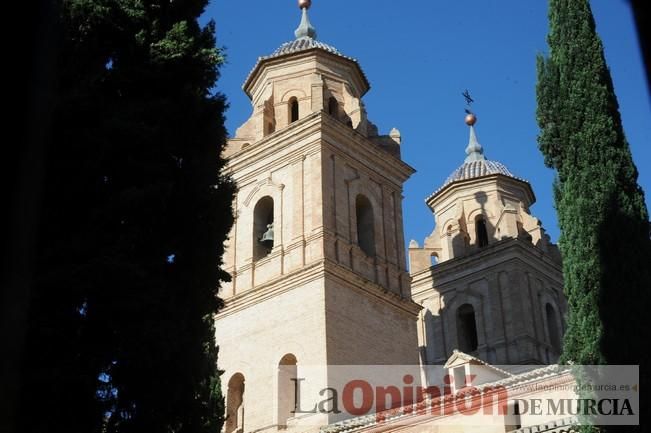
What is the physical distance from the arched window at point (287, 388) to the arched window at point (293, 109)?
724 cm

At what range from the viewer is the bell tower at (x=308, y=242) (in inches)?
806

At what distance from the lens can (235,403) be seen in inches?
858

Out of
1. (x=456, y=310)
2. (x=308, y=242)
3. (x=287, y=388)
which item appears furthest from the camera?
(x=456, y=310)

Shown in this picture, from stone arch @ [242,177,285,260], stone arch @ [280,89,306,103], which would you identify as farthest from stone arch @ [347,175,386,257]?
stone arch @ [280,89,306,103]

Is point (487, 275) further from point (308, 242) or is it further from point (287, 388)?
point (287, 388)

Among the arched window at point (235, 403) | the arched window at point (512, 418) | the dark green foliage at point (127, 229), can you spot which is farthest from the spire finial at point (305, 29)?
the dark green foliage at point (127, 229)

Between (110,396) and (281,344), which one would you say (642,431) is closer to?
(110,396)

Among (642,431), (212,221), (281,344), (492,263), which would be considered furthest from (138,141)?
(492,263)

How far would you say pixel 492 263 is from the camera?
2816cm

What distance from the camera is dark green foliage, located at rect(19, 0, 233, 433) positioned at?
7.53m

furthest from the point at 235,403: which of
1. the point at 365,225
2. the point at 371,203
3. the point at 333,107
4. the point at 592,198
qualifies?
Answer: the point at 592,198

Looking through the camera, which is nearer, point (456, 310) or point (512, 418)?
point (512, 418)

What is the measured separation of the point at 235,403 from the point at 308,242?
14.5ft

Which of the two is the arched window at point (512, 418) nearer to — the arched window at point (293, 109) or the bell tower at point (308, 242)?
the bell tower at point (308, 242)
